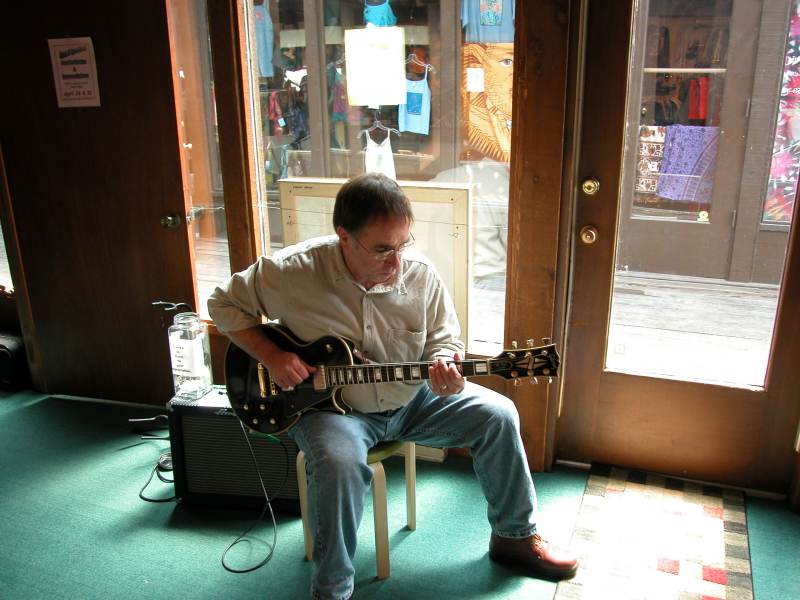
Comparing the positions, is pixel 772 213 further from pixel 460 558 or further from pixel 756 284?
pixel 460 558

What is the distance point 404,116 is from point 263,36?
1.99 feet

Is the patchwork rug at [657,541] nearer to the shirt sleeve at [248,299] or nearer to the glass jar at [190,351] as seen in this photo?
the shirt sleeve at [248,299]

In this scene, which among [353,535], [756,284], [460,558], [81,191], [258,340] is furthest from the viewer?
[81,191]

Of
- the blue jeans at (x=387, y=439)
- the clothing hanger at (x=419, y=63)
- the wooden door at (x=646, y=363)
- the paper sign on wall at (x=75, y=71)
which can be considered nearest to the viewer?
the blue jeans at (x=387, y=439)

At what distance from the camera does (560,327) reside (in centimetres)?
233

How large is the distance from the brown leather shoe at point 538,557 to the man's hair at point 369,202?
0.95 meters

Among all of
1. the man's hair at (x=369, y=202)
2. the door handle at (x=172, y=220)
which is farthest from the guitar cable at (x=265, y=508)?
the door handle at (x=172, y=220)

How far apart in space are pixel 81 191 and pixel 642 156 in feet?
7.02

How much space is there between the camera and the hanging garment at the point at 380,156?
2.54 m

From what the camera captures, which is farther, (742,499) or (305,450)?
(742,499)

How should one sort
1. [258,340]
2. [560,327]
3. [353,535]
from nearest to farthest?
[353,535] < [258,340] < [560,327]

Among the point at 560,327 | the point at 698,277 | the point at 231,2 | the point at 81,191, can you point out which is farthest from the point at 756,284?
the point at 81,191

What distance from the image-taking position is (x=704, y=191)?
218 centimetres

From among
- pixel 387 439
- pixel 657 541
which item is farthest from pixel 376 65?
pixel 657 541
